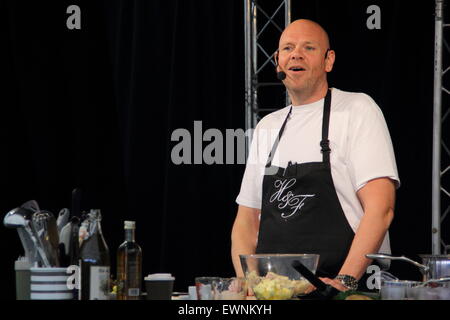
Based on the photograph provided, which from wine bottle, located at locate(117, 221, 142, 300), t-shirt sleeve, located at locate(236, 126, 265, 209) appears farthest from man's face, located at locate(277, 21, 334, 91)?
wine bottle, located at locate(117, 221, 142, 300)

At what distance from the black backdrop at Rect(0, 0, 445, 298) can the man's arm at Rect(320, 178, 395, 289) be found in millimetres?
2012

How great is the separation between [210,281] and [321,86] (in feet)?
4.15

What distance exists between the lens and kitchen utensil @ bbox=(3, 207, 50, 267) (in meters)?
1.71

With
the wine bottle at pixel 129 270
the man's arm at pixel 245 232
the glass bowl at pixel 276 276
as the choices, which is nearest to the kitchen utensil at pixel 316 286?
the glass bowl at pixel 276 276

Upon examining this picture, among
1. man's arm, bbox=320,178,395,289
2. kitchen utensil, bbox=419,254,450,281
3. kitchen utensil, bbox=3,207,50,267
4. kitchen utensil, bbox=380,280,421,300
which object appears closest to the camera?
kitchen utensil, bbox=380,280,421,300

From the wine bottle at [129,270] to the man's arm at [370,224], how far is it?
0.73 meters

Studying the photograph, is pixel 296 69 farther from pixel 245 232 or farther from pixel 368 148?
pixel 245 232

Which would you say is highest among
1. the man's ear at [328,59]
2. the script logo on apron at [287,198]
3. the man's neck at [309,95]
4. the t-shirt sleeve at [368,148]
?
the man's ear at [328,59]

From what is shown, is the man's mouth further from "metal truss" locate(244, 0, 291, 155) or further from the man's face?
"metal truss" locate(244, 0, 291, 155)

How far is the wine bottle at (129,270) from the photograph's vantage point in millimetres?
1802

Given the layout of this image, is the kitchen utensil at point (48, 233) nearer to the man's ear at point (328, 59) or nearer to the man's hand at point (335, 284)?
the man's hand at point (335, 284)

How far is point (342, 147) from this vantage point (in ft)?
8.48

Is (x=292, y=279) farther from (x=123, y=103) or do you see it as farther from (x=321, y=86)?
(x=123, y=103)
